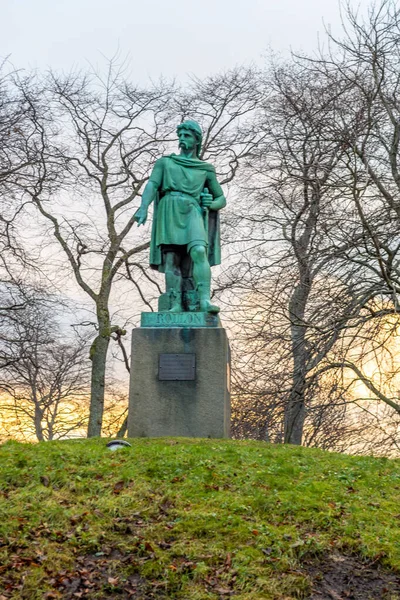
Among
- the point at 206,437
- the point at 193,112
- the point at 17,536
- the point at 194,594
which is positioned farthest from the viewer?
the point at 193,112

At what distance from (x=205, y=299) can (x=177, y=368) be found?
1.10m

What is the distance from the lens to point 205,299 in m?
10.1

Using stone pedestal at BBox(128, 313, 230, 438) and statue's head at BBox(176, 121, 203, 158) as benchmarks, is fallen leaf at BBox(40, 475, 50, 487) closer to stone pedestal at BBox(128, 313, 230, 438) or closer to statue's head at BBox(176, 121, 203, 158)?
stone pedestal at BBox(128, 313, 230, 438)

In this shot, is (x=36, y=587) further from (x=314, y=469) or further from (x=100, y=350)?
(x=100, y=350)

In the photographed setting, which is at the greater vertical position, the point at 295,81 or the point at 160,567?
the point at 295,81

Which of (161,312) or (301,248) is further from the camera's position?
(301,248)

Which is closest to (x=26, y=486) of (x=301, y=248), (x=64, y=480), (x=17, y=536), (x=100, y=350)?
(x=64, y=480)

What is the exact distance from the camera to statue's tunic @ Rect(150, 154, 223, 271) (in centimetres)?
1029

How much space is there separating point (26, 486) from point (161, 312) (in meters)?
3.94

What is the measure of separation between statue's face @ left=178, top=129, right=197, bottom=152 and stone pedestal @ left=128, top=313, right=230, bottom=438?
278cm

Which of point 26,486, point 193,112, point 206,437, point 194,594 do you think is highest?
point 193,112

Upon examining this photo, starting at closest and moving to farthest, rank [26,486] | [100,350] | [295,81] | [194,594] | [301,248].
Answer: [194,594] → [26,486] → [301,248] → [295,81] → [100,350]

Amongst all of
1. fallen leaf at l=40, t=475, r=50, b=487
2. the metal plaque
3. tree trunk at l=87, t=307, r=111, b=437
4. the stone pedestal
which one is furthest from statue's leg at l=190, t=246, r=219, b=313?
tree trunk at l=87, t=307, r=111, b=437

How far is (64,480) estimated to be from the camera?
6645 mm
